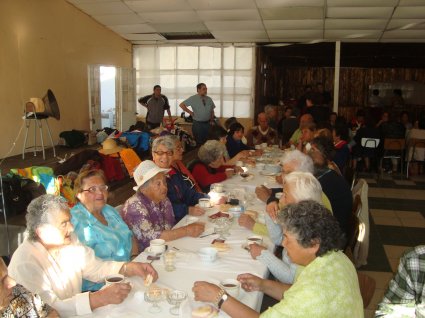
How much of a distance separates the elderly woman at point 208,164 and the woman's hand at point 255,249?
1.93 metres

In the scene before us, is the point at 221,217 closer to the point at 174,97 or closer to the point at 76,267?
the point at 76,267

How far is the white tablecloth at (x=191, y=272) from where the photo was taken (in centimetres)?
192

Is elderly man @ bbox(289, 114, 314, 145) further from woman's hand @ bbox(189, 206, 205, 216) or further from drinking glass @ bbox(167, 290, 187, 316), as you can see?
drinking glass @ bbox(167, 290, 187, 316)

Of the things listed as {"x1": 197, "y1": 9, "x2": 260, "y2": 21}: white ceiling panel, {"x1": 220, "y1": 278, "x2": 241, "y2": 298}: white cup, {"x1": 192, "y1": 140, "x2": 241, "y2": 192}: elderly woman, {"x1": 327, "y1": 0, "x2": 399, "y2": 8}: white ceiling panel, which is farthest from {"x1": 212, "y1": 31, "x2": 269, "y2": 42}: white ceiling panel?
{"x1": 220, "y1": 278, "x2": 241, "y2": 298}: white cup

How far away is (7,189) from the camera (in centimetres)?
451

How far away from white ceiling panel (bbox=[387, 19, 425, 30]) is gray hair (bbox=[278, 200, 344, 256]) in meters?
8.50

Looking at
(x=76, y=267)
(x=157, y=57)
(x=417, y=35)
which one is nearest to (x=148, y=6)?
(x=157, y=57)

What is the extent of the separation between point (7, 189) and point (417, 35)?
31.0 feet

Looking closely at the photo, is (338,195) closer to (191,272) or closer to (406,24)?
(191,272)

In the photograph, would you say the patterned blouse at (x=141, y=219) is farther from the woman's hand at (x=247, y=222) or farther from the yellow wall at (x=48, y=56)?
the yellow wall at (x=48, y=56)

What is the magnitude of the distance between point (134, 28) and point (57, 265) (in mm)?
9804

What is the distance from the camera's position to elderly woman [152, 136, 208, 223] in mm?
3520

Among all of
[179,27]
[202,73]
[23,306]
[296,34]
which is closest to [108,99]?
[202,73]

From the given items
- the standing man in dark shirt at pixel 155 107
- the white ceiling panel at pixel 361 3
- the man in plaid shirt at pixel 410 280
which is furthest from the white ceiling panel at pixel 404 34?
the man in plaid shirt at pixel 410 280
